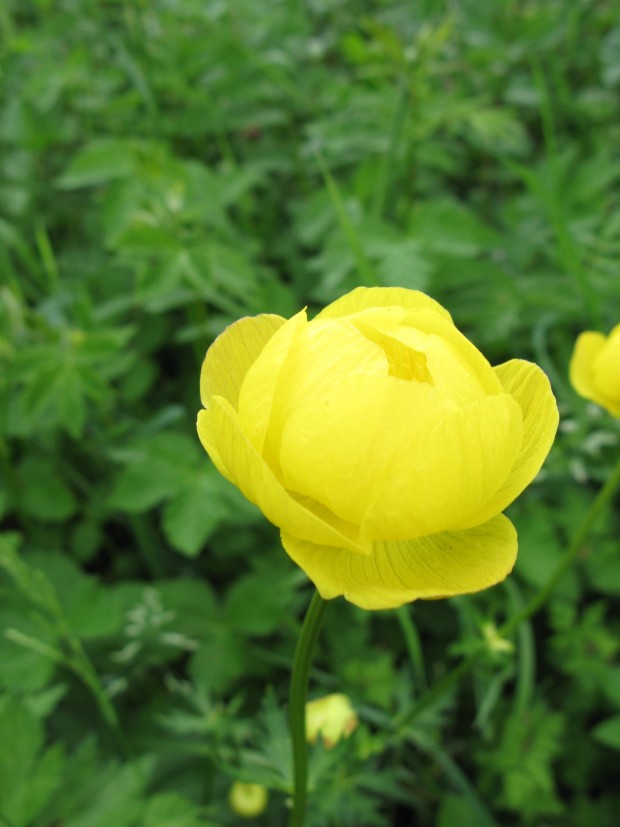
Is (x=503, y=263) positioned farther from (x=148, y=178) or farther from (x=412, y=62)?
(x=148, y=178)

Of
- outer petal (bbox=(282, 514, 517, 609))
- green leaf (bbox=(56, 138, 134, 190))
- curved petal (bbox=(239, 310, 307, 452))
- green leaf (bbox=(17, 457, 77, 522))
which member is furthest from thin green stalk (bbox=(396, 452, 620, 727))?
green leaf (bbox=(56, 138, 134, 190))

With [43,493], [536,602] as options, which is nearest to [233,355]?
[536,602]

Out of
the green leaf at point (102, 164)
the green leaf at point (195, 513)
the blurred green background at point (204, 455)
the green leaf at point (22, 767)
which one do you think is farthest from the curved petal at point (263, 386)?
the green leaf at point (102, 164)

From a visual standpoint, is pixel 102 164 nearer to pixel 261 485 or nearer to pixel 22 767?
pixel 22 767

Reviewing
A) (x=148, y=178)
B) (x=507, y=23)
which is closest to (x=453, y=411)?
(x=148, y=178)

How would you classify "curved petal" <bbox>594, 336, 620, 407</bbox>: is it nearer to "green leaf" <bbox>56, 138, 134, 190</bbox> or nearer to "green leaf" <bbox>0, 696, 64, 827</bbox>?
"green leaf" <bbox>0, 696, 64, 827</bbox>

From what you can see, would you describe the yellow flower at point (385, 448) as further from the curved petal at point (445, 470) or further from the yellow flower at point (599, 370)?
the yellow flower at point (599, 370)
